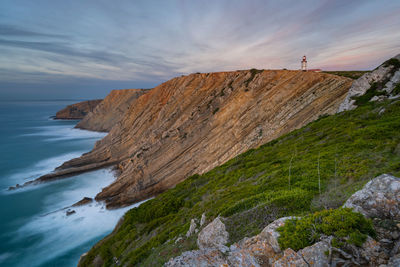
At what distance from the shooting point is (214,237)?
452cm

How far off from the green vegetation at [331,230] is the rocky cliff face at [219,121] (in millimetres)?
15662

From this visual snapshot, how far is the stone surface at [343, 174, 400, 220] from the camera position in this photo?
10.7 ft

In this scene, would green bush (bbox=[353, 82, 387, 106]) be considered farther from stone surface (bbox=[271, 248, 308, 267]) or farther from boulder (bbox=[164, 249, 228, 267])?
boulder (bbox=[164, 249, 228, 267])

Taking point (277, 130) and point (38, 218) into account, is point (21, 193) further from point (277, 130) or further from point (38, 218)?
point (277, 130)

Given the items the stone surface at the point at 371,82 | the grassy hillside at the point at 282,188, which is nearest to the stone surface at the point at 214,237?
the grassy hillside at the point at 282,188

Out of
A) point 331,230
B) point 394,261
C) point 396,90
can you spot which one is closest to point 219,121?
point 396,90

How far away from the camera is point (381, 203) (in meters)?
3.36

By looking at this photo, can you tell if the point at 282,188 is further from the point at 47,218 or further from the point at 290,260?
the point at 47,218

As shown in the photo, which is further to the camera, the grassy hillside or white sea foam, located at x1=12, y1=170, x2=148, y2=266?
white sea foam, located at x1=12, y1=170, x2=148, y2=266

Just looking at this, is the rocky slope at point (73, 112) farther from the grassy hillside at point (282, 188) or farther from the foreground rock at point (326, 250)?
the foreground rock at point (326, 250)

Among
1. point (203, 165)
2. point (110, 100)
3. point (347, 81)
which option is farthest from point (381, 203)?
point (110, 100)

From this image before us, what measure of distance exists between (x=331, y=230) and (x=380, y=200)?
46.4 inches

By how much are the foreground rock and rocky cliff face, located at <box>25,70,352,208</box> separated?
595 inches

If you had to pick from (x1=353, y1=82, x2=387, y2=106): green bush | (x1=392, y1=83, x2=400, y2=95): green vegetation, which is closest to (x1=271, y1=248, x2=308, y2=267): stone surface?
(x1=353, y1=82, x2=387, y2=106): green bush
